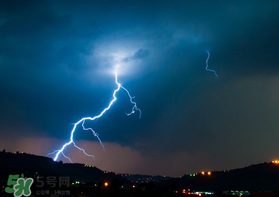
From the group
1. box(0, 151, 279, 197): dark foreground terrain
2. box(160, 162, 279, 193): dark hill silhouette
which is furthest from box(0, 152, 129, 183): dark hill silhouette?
box(160, 162, 279, 193): dark hill silhouette

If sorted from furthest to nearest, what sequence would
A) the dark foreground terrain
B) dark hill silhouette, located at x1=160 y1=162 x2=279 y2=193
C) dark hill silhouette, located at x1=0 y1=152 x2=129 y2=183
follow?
1. dark hill silhouette, located at x1=0 y1=152 x2=129 y2=183
2. dark hill silhouette, located at x1=160 y1=162 x2=279 y2=193
3. the dark foreground terrain

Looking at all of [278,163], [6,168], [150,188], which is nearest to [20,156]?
[6,168]

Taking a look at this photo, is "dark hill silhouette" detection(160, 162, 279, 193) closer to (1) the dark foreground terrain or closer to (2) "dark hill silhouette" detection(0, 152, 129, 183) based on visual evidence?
(1) the dark foreground terrain

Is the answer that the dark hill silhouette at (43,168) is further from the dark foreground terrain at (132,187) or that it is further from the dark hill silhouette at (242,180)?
the dark hill silhouette at (242,180)

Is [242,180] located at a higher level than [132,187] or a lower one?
higher

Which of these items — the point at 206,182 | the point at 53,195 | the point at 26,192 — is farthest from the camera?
the point at 206,182

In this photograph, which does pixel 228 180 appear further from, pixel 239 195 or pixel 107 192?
pixel 107 192

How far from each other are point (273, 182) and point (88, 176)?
65.6 m

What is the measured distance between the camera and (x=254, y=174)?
198 ft

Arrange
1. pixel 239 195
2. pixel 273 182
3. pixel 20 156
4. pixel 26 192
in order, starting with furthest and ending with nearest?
pixel 20 156
pixel 273 182
pixel 239 195
pixel 26 192

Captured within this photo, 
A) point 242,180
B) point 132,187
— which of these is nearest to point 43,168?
point 132,187

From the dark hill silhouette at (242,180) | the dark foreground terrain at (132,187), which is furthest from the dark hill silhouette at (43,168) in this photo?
the dark hill silhouette at (242,180)

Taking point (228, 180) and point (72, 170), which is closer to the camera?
point (228, 180)

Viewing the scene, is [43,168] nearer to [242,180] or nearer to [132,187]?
[132,187]
